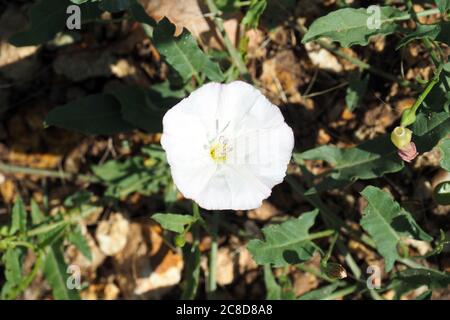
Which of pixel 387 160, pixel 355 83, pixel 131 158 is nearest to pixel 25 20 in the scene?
pixel 131 158

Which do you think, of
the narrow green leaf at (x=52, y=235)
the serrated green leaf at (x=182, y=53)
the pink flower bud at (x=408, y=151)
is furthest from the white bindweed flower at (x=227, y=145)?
the narrow green leaf at (x=52, y=235)

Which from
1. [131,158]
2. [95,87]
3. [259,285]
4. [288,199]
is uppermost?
[95,87]

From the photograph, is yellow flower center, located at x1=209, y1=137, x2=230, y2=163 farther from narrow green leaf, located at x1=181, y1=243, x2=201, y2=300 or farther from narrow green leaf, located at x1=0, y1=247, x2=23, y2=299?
narrow green leaf, located at x1=0, y1=247, x2=23, y2=299

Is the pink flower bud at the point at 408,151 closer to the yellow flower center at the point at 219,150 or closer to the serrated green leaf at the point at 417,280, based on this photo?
the serrated green leaf at the point at 417,280

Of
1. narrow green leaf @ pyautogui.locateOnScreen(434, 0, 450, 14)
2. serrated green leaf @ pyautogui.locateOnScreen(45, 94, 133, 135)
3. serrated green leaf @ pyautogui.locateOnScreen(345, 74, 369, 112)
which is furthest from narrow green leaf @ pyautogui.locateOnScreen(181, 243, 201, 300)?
narrow green leaf @ pyautogui.locateOnScreen(434, 0, 450, 14)

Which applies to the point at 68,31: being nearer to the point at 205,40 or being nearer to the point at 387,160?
the point at 205,40

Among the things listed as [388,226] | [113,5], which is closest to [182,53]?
[113,5]
